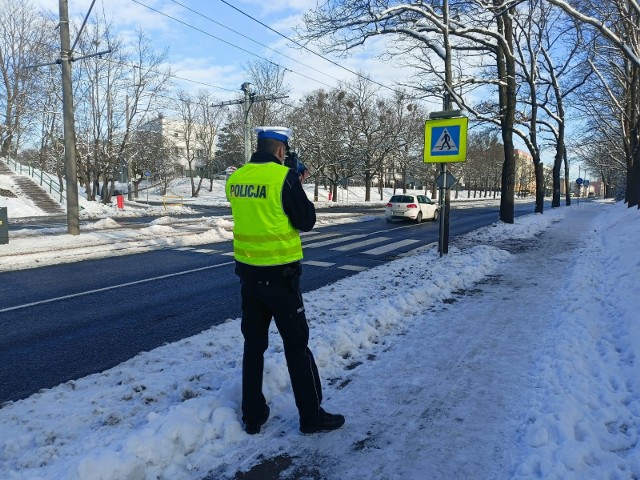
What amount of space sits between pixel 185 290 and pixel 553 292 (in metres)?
6.12

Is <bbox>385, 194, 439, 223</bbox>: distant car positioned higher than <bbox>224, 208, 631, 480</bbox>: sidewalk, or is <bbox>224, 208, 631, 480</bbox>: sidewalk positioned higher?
<bbox>385, 194, 439, 223</bbox>: distant car

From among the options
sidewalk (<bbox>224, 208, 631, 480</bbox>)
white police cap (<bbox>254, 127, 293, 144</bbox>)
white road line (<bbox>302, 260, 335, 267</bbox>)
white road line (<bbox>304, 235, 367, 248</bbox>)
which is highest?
white police cap (<bbox>254, 127, 293, 144</bbox>)

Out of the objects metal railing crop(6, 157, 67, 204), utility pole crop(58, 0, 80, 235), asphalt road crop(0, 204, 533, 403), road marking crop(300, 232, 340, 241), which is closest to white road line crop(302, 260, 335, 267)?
asphalt road crop(0, 204, 533, 403)

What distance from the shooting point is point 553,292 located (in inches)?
285

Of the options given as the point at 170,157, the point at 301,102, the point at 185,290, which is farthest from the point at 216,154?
the point at 185,290

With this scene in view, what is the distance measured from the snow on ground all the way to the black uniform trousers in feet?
0.65

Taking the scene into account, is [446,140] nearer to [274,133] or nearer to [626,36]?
[274,133]

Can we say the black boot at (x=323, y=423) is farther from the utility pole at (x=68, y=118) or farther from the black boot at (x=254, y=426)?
the utility pole at (x=68, y=118)

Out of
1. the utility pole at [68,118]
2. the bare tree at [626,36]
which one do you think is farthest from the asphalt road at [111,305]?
the bare tree at [626,36]

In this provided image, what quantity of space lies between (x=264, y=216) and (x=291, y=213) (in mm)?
176

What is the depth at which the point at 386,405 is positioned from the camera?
11.4 feet

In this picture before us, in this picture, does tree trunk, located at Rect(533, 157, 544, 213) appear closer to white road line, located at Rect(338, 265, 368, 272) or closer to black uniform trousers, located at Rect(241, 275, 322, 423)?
white road line, located at Rect(338, 265, 368, 272)

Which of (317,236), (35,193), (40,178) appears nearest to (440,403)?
(317,236)

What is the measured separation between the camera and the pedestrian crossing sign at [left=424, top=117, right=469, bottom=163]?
397 inches
